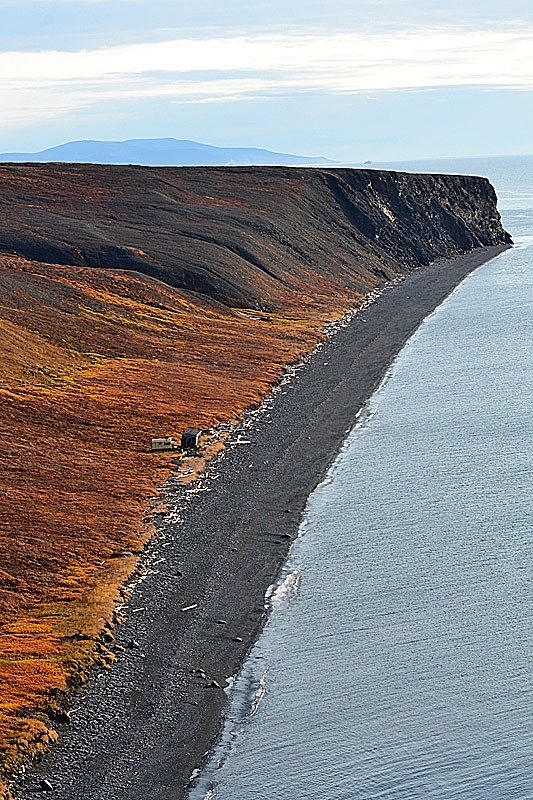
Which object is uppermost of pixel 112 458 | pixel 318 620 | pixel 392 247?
pixel 392 247

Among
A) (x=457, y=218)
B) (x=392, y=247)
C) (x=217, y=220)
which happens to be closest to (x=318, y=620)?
(x=217, y=220)

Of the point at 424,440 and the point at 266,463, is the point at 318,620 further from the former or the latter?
the point at 424,440

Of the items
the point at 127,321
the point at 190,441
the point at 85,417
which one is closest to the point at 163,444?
the point at 190,441

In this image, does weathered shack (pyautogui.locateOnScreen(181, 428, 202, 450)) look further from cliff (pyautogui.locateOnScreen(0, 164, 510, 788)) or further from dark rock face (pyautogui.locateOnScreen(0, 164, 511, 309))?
dark rock face (pyautogui.locateOnScreen(0, 164, 511, 309))

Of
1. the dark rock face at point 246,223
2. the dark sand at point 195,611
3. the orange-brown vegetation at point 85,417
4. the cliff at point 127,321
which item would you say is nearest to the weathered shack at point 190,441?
the orange-brown vegetation at point 85,417

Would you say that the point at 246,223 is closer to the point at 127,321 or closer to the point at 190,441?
the point at 127,321

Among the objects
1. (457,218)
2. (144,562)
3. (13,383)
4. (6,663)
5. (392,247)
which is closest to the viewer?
(6,663)

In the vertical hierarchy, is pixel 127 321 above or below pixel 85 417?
above
